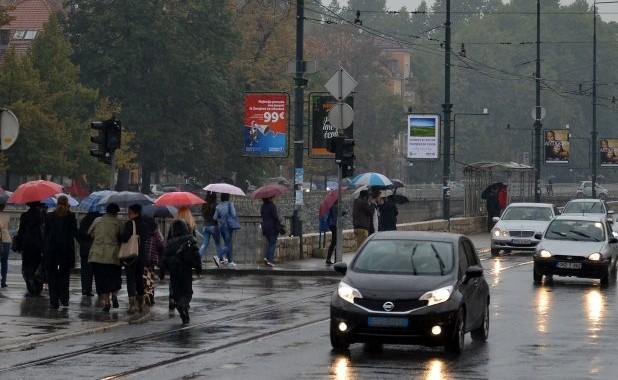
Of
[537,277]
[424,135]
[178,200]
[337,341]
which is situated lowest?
[537,277]

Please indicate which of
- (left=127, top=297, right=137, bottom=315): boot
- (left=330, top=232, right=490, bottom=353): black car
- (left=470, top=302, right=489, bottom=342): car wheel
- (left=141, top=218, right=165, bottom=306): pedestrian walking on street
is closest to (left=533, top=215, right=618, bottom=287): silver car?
(left=141, top=218, right=165, bottom=306): pedestrian walking on street

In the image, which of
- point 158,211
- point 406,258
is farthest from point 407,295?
point 158,211

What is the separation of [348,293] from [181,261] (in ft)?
15.1

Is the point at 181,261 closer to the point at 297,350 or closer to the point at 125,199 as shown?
the point at 125,199

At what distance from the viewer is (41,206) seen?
26.6 m

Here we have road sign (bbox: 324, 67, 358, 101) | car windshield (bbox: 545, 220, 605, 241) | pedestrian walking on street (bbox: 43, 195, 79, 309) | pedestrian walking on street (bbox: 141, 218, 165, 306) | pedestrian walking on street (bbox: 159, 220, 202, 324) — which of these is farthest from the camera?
road sign (bbox: 324, 67, 358, 101)

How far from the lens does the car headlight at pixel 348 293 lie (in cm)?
1717

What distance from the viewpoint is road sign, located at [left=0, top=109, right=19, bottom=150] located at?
17.9m

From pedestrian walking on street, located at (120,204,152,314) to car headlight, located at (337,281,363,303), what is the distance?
5.31 metres

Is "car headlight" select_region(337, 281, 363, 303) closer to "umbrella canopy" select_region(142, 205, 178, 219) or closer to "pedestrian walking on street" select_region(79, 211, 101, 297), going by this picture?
"umbrella canopy" select_region(142, 205, 178, 219)

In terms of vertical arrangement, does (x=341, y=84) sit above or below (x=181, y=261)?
above

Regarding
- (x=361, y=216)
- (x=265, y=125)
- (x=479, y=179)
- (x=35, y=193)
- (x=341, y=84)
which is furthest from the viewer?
(x=479, y=179)

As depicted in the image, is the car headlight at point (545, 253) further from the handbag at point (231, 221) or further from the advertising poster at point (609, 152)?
the advertising poster at point (609, 152)

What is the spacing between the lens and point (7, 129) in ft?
59.6
